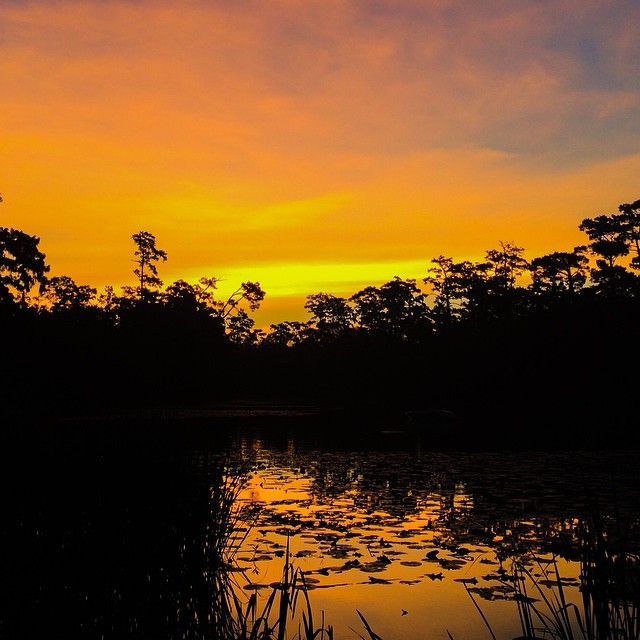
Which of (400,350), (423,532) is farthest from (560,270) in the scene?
(423,532)

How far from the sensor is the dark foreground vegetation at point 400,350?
44.8 metres

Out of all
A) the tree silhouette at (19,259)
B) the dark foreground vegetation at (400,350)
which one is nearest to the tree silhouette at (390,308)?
the dark foreground vegetation at (400,350)

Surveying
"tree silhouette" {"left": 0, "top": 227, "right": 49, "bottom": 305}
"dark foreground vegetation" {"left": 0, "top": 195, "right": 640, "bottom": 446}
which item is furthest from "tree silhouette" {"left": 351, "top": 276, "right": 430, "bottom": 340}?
"tree silhouette" {"left": 0, "top": 227, "right": 49, "bottom": 305}

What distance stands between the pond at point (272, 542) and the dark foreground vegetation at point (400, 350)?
10.00m

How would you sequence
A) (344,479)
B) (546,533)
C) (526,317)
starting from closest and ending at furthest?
(546,533)
(344,479)
(526,317)

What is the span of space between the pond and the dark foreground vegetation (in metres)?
10.00

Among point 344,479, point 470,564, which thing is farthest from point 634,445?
point 470,564

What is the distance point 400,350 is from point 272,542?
72.9m

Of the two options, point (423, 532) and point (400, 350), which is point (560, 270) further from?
point (423, 532)

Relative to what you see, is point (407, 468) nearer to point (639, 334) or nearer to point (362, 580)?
point (362, 580)

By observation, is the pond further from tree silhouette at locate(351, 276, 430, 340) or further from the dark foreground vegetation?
tree silhouette at locate(351, 276, 430, 340)

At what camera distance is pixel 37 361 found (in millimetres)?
42156

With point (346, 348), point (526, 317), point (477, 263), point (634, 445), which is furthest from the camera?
point (346, 348)

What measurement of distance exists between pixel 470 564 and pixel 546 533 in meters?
2.52
